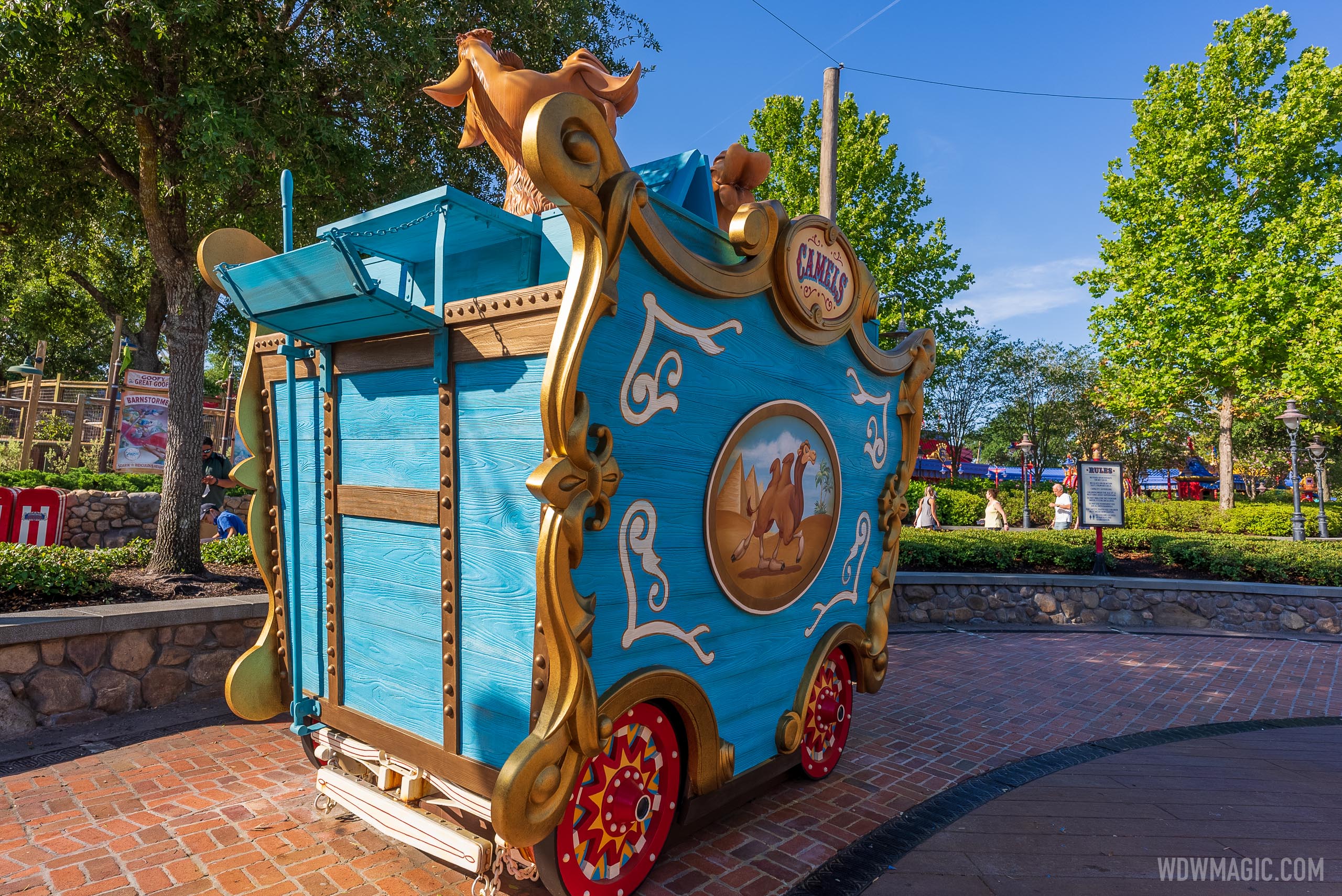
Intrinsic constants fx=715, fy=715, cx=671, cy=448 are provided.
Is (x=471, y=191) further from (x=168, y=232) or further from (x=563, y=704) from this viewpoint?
(x=563, y=704)

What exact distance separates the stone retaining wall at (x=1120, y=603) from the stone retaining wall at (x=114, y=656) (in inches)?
300

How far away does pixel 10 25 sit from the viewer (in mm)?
5035

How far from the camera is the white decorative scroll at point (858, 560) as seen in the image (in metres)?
4.16

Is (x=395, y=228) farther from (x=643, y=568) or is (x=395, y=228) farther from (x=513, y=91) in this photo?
(x=643, y=568)

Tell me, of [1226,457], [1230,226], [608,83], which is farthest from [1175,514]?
[608,83]

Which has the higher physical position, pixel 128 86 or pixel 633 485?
pixel 128 86

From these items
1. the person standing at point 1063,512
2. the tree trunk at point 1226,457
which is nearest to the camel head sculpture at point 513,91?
the person standing at point 1063,512

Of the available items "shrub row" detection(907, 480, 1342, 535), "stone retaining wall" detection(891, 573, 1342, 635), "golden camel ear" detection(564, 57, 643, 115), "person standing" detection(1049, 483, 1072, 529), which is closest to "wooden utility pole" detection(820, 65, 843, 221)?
"golden camel ear" detection(564, 57, 643, 115)

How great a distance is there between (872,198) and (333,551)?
59.3 ft

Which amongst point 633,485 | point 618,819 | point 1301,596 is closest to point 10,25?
point 633,485

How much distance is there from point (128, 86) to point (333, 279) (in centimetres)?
519

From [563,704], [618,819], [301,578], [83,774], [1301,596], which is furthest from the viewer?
[1301,596]

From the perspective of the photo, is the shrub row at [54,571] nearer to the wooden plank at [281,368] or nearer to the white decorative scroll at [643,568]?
the wooden plank at [281,368]

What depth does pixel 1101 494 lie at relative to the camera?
10945 mm
